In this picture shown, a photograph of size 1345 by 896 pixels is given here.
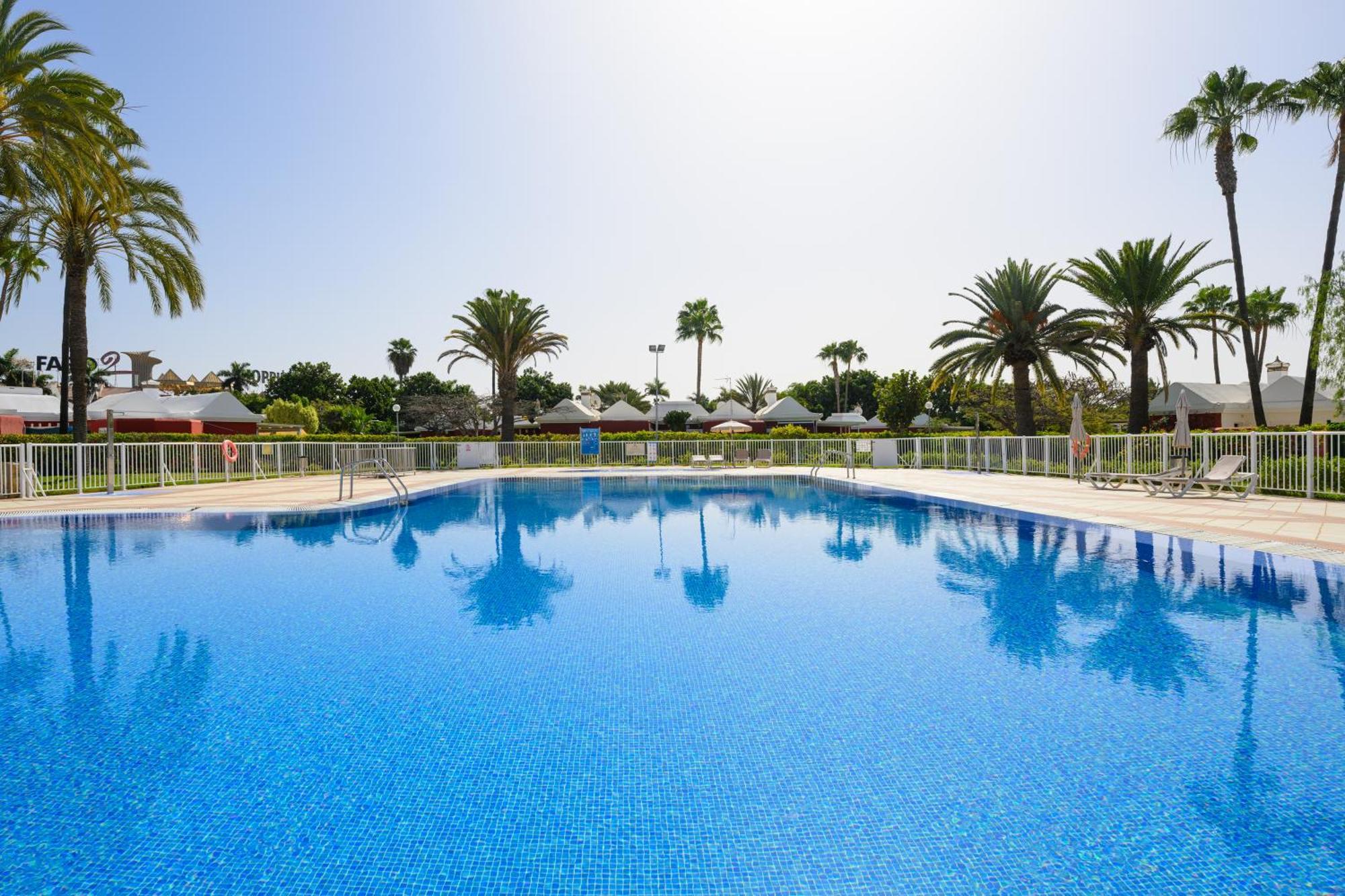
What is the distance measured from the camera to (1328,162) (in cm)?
2298

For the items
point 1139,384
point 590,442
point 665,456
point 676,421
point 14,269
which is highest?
point 14,269

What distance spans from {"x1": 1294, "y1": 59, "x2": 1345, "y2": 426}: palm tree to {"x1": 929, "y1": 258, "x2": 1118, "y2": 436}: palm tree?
20.7 feet

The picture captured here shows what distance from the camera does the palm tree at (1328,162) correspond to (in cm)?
2214

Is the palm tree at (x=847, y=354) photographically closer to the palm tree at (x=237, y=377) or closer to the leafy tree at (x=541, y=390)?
the leafy tree at (x=541, y=390)

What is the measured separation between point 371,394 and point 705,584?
65.0m

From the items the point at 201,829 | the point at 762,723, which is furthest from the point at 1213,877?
the point at 201,829

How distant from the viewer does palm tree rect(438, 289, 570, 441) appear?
1195 inches

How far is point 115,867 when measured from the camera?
2590 millimetres

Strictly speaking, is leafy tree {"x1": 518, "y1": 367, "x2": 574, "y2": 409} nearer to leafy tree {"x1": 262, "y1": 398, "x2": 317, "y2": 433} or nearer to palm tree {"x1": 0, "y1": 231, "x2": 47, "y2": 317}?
leafy tree {"x1": 262, "y1": 398, "x2": 317, "y2": 433}

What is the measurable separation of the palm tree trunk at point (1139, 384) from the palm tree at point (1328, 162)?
5.28 metres

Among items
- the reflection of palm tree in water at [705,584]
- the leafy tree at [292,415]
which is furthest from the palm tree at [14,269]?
the leafy tree at [292,415]

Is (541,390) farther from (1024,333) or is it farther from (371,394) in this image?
(1024,333)

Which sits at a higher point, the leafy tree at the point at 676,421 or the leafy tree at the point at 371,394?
the leafy tree at the point at 371,394

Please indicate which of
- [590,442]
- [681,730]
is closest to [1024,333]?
[590,442]
